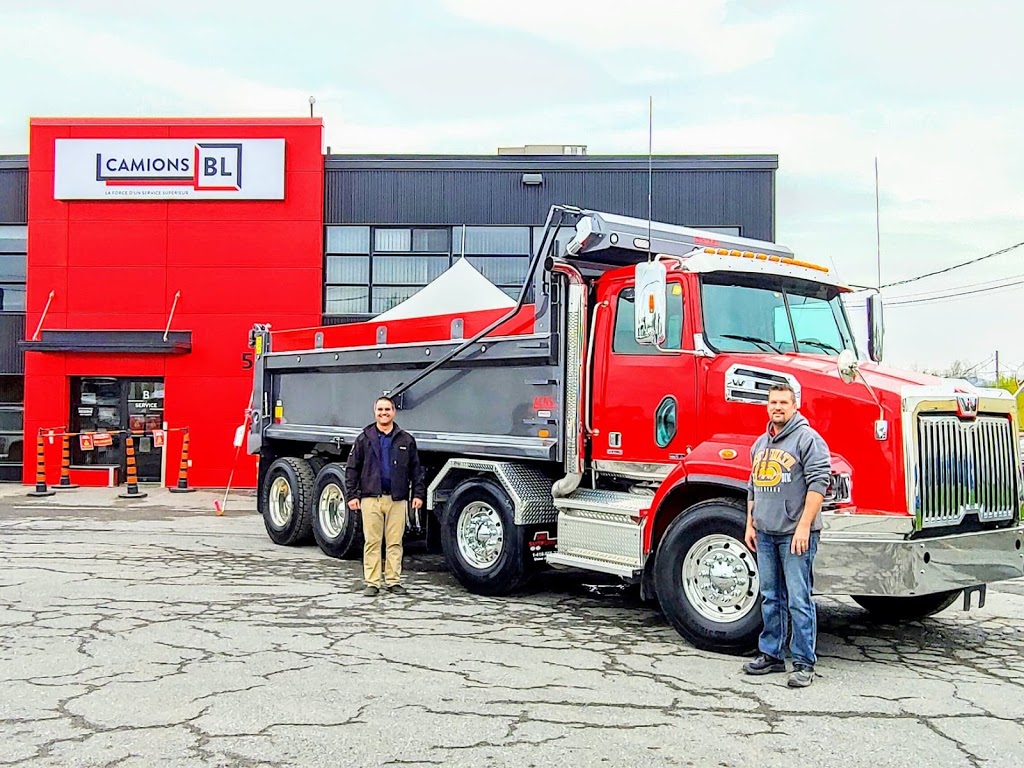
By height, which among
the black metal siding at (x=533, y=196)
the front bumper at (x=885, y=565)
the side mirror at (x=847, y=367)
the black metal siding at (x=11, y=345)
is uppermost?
the black metal siding at (x=533, y=196)

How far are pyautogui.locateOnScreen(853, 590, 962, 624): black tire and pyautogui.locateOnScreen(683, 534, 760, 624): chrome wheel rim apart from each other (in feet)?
5.12

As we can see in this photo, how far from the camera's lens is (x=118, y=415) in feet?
69.3

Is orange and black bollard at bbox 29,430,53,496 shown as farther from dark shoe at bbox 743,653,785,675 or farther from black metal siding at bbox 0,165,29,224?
dark shoe at bbox 743,653,785,675

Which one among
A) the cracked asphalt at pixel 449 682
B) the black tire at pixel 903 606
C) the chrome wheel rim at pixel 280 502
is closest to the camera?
the cracked asphalt at pixel 449 682

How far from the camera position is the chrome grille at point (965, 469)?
6.93m

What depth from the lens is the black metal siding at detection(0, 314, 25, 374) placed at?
70.5 ft

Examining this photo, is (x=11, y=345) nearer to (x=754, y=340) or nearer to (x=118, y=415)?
(x=118, y=415)

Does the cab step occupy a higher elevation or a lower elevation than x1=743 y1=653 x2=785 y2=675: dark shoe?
higher

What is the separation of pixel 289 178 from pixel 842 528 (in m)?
16.3

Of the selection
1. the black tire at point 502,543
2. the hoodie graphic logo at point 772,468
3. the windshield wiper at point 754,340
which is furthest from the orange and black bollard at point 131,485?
the hoodie graphic logo at point 772,468

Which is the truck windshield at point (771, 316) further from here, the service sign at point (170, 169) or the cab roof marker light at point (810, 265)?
the service sign at point (170, 169)

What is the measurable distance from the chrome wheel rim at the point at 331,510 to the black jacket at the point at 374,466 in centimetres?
228

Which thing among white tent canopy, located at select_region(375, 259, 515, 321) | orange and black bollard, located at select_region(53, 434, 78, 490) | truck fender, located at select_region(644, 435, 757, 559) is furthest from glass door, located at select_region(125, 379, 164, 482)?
truck fender, located at select_region(644, 435, 757, 559)

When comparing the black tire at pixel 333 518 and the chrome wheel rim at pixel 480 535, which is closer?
the chrome wheel rim at pixel 480 535
